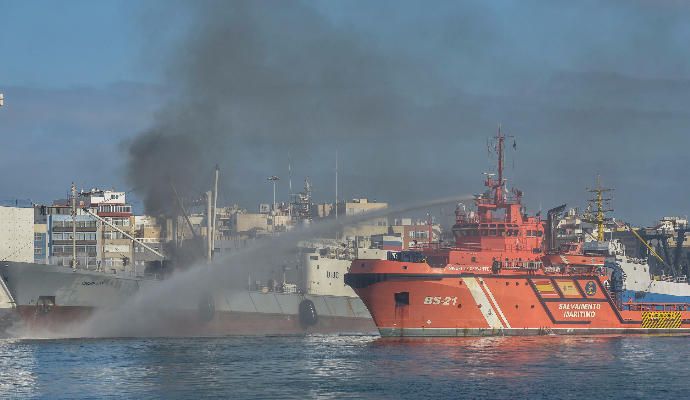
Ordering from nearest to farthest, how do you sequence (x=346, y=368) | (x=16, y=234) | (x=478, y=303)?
(x=346, y=368)
(x=478, y=303)
(x=16, y=234)

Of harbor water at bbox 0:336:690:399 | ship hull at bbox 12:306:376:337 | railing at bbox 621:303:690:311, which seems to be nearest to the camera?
harbor water at bbox 0:336:690:399

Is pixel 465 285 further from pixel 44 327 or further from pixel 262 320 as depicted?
pixel 44 327

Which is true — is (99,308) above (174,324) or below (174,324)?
above

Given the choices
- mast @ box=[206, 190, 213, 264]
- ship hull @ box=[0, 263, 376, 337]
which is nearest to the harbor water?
ship hull @ box=[0, 263, 376, 337]

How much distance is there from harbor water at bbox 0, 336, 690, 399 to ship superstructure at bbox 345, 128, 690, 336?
2.00 m

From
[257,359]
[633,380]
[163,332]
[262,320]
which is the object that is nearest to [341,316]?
[262,320]

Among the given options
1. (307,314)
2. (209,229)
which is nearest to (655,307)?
(307,314)

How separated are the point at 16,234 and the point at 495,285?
44.8m

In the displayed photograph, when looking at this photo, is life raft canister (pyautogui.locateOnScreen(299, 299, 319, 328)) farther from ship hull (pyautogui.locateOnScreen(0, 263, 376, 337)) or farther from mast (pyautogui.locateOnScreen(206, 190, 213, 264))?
mast (pyautogui.locateOnScreen(206, 190, 213, 264))

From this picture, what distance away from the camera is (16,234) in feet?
353

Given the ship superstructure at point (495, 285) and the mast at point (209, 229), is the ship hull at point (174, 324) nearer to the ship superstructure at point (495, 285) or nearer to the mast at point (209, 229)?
the mast at point (209, 229)

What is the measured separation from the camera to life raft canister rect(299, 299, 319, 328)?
118 metres

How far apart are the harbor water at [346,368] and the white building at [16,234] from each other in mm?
13134

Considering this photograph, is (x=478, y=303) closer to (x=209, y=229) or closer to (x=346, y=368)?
(x=346, y=368)
